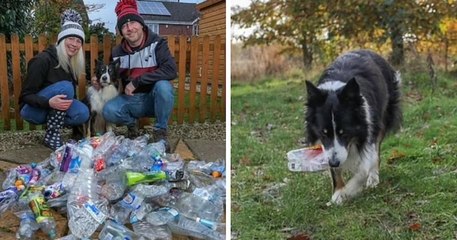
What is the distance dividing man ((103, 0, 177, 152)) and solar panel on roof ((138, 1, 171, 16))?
3.3 inches

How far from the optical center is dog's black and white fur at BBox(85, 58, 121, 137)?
6.88ft

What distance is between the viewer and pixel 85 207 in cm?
153

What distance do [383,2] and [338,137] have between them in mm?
1262

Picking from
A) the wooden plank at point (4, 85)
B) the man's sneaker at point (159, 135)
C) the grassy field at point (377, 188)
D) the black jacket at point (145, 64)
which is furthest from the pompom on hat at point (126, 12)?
the grassy field at point (377, 188)

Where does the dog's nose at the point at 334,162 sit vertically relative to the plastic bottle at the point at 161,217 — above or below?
above

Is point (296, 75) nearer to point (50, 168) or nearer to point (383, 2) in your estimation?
point (383, 2)

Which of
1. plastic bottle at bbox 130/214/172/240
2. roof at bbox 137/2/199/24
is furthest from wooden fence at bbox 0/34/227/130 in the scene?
plastic bottle at bbox 130/214/172/240

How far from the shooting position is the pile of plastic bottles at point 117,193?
1508 mm

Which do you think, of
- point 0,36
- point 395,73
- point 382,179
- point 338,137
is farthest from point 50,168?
point 395,73

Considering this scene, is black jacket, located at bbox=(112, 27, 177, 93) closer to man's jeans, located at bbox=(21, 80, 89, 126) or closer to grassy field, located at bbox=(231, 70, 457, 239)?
man's jeans, located at bbox=(21, 80, 89, 126)

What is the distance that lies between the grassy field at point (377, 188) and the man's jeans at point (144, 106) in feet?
1.45

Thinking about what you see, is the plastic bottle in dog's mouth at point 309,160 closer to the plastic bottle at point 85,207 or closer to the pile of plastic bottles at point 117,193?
the pile of plastic bottles at point 117,193

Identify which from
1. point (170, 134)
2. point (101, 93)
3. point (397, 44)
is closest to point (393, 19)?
point (397, 44)

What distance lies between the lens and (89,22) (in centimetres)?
202
